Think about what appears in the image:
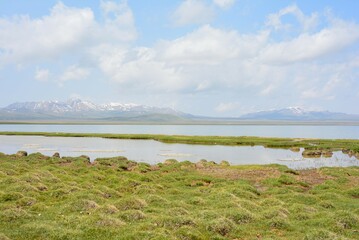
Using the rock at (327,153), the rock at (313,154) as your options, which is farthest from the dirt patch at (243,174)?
the rock at (327,153)

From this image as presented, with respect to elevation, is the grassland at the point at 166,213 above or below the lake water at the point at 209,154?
above

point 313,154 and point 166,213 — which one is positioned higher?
point 166,213

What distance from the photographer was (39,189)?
29.2 metres

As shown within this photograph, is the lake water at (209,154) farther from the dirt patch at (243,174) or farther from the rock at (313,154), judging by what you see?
the dirt patch at (243,174)

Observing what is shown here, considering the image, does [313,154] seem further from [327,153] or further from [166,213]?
[166,213]

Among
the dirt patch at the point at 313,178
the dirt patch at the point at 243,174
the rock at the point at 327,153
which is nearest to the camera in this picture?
the dirt patch at the point at 313,178

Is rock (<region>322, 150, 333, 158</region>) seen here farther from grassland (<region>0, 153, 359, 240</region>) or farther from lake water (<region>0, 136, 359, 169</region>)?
grassland (<region>0, 153, 359, 240</region>)

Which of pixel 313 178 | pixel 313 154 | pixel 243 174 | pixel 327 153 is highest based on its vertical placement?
pixel 327 153

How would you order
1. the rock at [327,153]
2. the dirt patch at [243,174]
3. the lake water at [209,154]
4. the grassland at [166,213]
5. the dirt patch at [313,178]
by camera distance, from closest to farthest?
1. the grassland at [166,213]
2. the dirt patch at [313,178]
3. the dirt patch at [243,174]
4. the lake water at [209,154]
5. the rock at [327,153]

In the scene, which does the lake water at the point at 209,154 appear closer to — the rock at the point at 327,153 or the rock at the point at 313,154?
the rock at the point at 327,153

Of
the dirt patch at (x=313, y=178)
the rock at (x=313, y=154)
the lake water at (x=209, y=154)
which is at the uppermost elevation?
the rock at (x=313, y=154)

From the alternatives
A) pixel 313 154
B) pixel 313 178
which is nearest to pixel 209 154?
pixel 313 154

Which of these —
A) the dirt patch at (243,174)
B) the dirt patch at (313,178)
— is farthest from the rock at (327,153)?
the dirt patch at (243,174)

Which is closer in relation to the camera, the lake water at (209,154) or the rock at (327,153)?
the lake water at (209,154)
